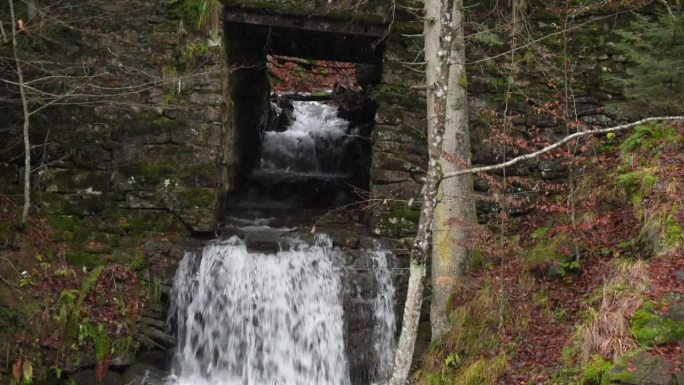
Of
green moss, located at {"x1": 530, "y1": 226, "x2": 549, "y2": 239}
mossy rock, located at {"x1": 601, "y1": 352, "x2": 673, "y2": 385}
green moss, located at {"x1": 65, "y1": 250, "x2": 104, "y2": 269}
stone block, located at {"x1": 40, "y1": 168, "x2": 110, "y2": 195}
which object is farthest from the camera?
stone block, located at {"x1": 40, "y1": 168, "x2": 110, "y2": 195}

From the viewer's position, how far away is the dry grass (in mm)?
4754

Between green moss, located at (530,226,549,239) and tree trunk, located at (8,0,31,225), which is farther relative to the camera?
green moss, located at (530,226,549,239)

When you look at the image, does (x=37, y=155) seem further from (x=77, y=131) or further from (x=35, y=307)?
(x=35, y=307)

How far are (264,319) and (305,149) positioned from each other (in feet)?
18.1

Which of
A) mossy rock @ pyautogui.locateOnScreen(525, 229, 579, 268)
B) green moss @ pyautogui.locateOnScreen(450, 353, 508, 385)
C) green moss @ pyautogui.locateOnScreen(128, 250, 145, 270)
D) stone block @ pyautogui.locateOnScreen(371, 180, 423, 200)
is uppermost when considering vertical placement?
stone block @ pyautogui.locateOnScreen(371, 180, 423, 200)

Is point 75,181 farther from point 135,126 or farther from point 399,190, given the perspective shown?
point 399,190

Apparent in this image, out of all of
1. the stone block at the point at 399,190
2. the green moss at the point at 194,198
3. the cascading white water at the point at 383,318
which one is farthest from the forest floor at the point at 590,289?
the green moss at the point at 194,198

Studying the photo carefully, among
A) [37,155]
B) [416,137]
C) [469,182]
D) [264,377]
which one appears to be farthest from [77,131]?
[469,182]

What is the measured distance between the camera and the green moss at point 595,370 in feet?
15.3

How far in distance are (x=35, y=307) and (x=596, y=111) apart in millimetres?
6964

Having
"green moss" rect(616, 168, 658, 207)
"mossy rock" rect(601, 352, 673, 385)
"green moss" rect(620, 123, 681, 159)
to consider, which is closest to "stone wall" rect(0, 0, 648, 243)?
"green moss" rect(620, 123, 681, 159)

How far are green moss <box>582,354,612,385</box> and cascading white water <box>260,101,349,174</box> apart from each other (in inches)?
284

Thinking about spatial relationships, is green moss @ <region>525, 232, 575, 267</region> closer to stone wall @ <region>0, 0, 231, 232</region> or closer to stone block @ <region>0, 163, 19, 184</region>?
stone wall @ <region>0, 0, 231, 232</region>

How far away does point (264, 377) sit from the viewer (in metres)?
6.68
